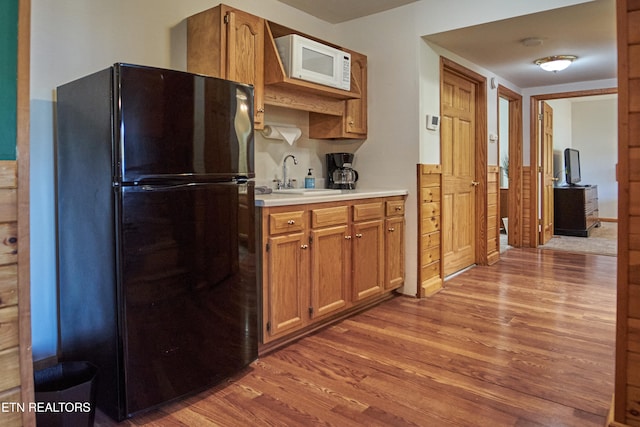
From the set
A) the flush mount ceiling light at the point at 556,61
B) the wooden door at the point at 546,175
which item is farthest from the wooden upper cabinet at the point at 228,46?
the wooden door at the point at 546,175

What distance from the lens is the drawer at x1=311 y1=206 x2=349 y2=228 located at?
2.75 meters

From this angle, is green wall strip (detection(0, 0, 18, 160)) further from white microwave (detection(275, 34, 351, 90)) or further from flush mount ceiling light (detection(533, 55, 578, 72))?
flush mount ceiling light (detection(533, 55, 578, 72))

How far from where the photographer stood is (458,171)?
4.40m

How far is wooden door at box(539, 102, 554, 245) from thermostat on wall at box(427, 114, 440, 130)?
292 centimetres

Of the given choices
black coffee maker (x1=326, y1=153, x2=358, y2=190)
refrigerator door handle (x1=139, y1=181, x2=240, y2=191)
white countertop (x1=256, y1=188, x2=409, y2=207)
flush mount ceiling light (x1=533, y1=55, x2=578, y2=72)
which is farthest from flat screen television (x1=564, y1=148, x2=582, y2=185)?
refrigerator door handle (x1=139, y1=181, x2=240, y2=191)

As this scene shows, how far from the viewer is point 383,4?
3512 millimetres

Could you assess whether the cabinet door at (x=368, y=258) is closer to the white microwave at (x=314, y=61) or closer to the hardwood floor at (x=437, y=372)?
the hardwood floor at (x=437, y=372)

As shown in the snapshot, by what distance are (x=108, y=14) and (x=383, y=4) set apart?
2.07 metres

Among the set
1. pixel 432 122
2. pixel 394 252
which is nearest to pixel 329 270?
pixel 394 252

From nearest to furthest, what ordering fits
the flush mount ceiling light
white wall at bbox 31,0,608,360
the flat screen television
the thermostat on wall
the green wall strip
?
the green wall strip, white wall at bbox 31,0,608,360, the thermostat on wall, the flush mount ceiling light, the flat screen television

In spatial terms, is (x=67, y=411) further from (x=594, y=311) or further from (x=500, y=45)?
A: (x=500, y=45)

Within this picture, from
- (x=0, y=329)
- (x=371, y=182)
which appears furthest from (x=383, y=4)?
(x=0, y=329)

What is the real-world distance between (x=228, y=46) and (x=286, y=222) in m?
1.07

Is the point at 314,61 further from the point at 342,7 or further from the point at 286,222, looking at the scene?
the point at 286,222
